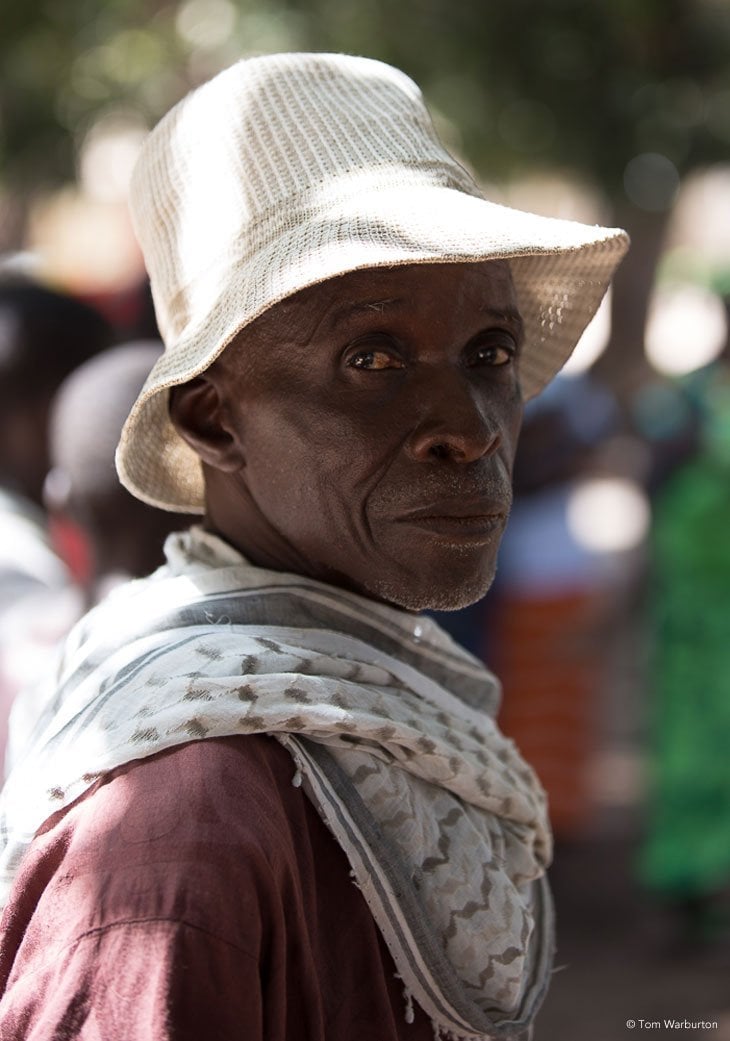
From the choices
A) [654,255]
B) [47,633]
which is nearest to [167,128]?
[47,633]

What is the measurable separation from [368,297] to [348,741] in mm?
517

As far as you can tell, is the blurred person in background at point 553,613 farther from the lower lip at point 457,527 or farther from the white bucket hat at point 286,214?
the lower lip at point 457,527

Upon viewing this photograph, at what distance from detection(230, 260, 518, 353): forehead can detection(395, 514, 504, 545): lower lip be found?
0.82ft

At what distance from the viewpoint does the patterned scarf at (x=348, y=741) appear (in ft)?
4.89

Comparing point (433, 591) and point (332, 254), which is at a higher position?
point (332, 254)

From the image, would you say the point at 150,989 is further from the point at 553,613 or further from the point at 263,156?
the point at 553,613

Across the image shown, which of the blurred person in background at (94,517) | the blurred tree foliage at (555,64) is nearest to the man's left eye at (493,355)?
the blurred person in background at (94,517)

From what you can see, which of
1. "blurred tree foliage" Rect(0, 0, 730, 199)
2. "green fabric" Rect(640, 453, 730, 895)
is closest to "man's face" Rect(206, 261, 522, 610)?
"green fabric" Rect(640, 453, 730, 895)

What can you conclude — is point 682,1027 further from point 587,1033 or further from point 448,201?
point 448,201

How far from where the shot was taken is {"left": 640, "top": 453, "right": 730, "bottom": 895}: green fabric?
16.5 ft

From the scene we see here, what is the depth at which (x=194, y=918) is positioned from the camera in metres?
1.29

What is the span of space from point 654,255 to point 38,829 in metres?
7.61

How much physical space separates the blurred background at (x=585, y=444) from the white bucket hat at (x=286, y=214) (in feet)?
3.85

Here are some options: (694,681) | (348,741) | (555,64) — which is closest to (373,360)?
(348,741)
